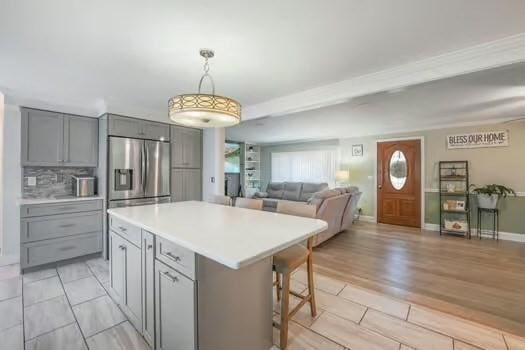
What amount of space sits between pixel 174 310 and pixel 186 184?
10.3ft

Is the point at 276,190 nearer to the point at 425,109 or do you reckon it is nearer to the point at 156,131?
the point at 156,131

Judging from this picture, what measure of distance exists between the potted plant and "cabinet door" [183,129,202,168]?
218 inches

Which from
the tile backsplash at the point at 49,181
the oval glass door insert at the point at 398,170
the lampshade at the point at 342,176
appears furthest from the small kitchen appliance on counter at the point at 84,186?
the oval glass door insert at the point at 398,170

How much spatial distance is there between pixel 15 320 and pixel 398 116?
5790 millimetres

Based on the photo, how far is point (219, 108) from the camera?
1.77 meters

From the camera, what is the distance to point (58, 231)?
313 cm

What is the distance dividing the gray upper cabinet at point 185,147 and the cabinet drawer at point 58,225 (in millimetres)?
1450

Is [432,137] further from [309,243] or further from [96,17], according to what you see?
[96,17]

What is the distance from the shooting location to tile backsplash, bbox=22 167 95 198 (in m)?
3.34

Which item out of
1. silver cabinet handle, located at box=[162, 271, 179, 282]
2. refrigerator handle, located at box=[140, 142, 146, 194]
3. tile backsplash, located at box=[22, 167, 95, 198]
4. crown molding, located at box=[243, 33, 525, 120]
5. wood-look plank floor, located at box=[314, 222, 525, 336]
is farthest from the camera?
refrigerator handle, located at box=[140, 142, 146, 194]

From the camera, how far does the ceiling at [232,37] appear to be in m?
1.54

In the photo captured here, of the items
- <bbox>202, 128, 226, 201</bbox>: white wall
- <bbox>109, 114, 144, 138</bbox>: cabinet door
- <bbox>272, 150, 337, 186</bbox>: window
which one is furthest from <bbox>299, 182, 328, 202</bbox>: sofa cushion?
<bbox>109, 114, 144, 138</bbox>: cabinet door

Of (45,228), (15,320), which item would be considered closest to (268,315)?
(15,320)

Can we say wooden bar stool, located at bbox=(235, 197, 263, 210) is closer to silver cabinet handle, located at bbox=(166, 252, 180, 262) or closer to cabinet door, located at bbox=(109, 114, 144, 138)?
silver cabinet handle, located at bbox=(166, 252, 180, 262)
